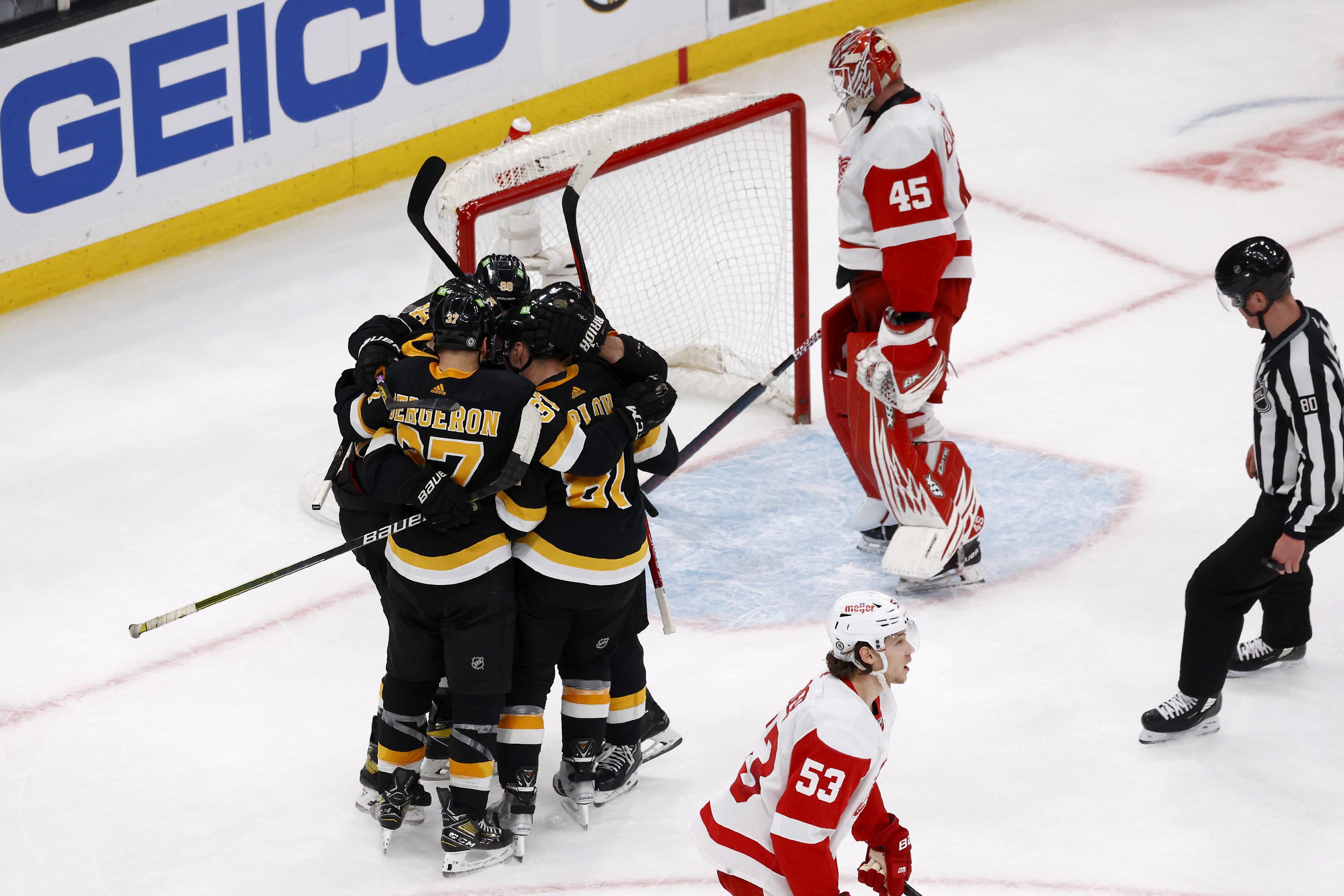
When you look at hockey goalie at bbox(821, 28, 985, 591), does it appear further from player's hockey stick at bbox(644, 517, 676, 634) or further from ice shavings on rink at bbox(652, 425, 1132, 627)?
player's hockey stick at bbox(644, 517, 676, 634)

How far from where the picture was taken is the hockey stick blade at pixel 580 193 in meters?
3.97

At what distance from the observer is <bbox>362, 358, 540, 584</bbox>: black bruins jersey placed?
349 cm

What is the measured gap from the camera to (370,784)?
384 cm

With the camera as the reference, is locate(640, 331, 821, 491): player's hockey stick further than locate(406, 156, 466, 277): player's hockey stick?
Yes

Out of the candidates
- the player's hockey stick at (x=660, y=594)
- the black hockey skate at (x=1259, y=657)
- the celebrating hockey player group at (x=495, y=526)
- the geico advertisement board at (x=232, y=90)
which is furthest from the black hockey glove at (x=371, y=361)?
the geico advertisement board at (x=232, y=90)

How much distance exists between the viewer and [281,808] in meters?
3.96

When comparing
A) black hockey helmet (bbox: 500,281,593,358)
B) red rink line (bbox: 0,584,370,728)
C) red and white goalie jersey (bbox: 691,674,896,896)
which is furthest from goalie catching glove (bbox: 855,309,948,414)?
red and white goalie jersey (bbox: 691,674,896,896)

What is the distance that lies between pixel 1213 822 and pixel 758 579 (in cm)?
140

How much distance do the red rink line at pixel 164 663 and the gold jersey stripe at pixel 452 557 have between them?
1237 mm

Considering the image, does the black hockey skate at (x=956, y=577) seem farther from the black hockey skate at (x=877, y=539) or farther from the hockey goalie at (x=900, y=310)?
the black hockey skate at (x=877, y=539)

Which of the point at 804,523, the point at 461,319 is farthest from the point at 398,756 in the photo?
the point at 804,523

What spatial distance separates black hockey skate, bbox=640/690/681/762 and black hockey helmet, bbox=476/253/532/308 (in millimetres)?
940

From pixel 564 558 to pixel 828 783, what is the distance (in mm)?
954

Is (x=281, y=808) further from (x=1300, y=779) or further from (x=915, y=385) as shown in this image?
(x=1300, y=779)
